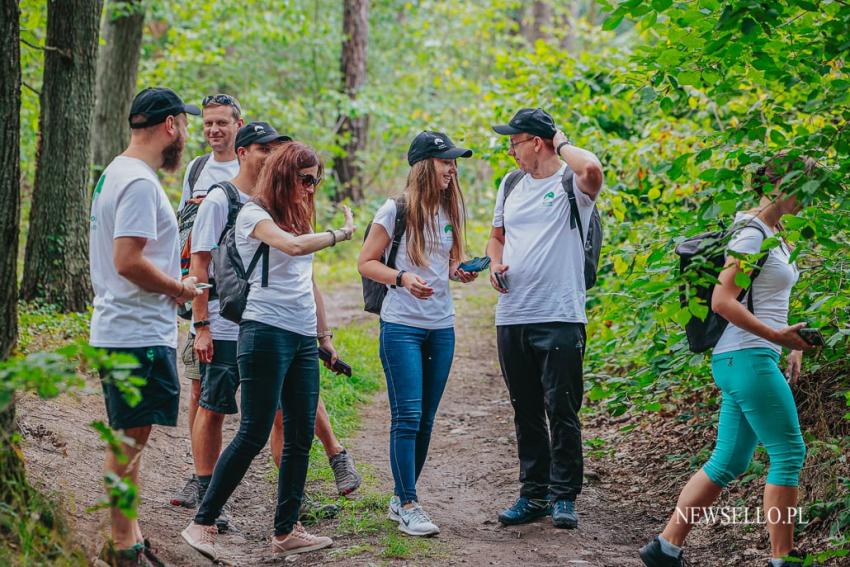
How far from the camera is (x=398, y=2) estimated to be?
20.4 m

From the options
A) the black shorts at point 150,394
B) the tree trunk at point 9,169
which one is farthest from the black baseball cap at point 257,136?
the black shorts at point 150,394

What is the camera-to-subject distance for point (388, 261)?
508cm

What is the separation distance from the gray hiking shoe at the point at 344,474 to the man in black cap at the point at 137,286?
1684 mm

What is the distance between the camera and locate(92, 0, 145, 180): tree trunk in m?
10.7

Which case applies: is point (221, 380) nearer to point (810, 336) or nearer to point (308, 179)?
point (308, 179)

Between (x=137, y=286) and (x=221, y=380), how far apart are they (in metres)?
1.34

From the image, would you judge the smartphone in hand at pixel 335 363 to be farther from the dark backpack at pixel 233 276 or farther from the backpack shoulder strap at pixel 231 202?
the backpack shoulder strap at pixel 231 202

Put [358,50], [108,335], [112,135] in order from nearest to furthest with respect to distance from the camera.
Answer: [108,335] → [112,135] → [358,50]

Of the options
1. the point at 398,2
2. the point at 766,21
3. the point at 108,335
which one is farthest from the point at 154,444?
the point at 398,2

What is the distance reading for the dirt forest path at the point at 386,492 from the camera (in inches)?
182

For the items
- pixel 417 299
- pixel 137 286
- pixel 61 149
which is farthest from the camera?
pixel 61 149

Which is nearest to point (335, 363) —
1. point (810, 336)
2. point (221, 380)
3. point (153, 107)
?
point (221, 380)

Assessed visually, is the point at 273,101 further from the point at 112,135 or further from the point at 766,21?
the point at 766,21

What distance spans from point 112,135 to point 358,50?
7.66m
